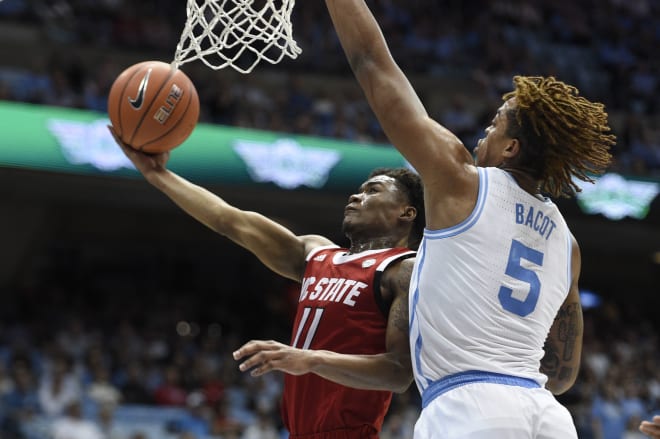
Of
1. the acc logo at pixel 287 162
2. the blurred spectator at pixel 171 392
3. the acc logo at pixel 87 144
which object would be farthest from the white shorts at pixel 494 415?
the acc logo at pixel 287 162

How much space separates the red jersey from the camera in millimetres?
3502

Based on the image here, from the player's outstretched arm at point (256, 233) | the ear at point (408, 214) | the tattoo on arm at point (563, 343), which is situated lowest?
the player's outstretched arm at point (256, 233)

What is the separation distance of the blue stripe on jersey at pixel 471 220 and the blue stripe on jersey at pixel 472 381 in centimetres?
42

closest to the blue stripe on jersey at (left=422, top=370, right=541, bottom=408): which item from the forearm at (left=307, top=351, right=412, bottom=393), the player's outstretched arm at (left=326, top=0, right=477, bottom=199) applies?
the forearm at (left=307, top=351, right=412, bottom=393)

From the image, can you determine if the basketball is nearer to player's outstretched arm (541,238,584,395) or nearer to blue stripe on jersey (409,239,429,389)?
blue stripe on jersey (409,239,429,389)

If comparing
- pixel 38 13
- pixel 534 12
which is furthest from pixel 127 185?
pixel 534 12

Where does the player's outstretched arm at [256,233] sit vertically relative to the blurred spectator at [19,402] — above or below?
above

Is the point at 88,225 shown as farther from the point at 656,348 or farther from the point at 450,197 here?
the point at 450,197

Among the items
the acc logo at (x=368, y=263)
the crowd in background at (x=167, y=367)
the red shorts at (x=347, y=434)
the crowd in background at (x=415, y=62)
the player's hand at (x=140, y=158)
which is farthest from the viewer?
the crowd in background at (x=415, y=62)

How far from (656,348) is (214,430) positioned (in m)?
8.07

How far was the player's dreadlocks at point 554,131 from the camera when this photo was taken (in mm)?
3016

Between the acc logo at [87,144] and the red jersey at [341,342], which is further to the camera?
the acc logo at [87,144]

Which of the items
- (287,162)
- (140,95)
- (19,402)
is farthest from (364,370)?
(287,162)

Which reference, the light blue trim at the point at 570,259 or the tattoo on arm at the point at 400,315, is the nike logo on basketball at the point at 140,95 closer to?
the tattoo on arm at the point at 400,315
